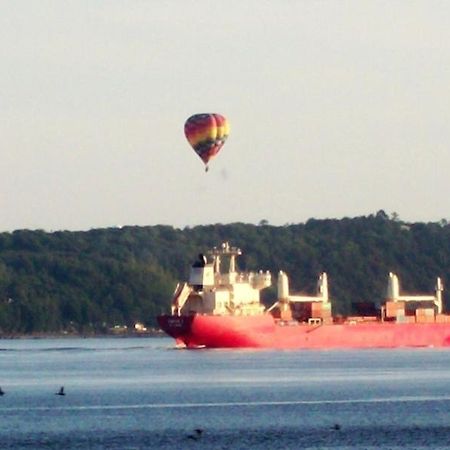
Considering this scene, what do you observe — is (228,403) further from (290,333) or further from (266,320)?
(290,333)

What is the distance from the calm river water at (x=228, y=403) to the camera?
252 feet

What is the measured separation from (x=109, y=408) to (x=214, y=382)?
17.2 m

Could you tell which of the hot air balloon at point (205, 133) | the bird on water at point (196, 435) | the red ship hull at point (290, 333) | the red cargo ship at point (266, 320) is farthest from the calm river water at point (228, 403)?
the hot air balloon at point (205, 133)

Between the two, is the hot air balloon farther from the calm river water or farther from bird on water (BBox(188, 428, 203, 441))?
bird on water (BBox(188, 428, 203, 441))

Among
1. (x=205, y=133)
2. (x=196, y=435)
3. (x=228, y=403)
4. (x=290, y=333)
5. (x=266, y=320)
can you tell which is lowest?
(x=196, y=435)

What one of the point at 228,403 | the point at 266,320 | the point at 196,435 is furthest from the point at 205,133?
the point at 196,435

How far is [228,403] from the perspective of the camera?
93.4 m

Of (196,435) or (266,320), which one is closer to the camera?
(196,435)

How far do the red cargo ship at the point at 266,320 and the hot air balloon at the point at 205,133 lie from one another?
21.8 feet

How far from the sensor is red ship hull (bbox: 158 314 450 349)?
133000mm

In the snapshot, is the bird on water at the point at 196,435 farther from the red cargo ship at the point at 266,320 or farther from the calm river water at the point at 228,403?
the red cargo ship at the point at 266,320

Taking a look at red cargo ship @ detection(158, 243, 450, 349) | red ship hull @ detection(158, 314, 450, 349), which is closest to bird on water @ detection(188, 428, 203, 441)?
red ship hull @ detection(158, 314, 450, 349)

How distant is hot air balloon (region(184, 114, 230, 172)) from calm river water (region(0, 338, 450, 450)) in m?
12.9

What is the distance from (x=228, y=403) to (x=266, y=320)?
143ft
